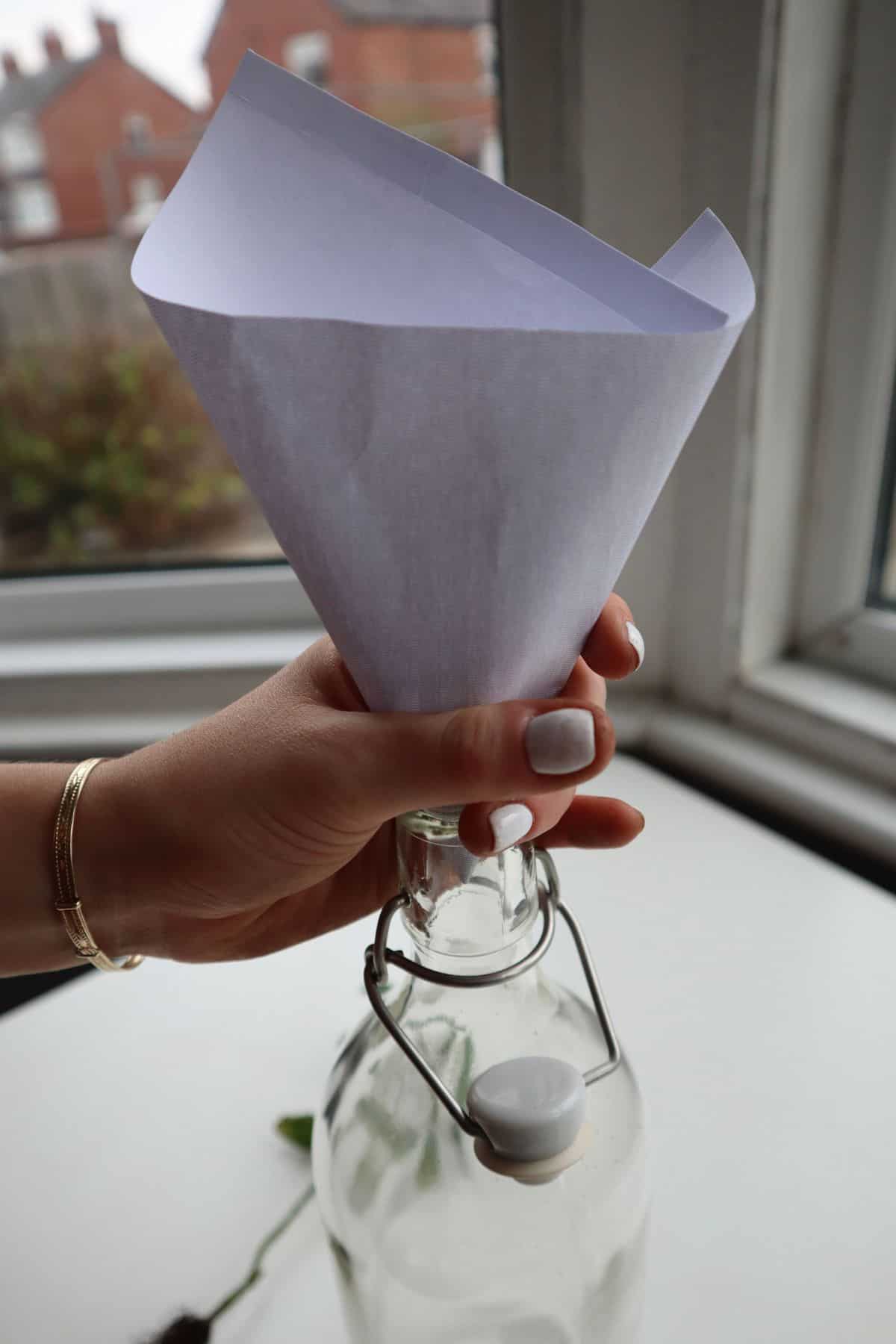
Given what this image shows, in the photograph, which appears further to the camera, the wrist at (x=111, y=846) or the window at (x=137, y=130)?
the window at (x=137, y=130)

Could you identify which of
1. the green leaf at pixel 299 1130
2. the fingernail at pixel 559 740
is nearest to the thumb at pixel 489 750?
the fingernail at pixel 559 740

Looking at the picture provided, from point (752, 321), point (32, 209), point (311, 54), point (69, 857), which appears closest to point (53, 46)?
point (32, 209)

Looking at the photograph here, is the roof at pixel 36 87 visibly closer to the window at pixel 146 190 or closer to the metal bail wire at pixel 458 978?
the window at pixel 146 190

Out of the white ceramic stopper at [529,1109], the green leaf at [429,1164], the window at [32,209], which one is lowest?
the green leaf at [429,1164]

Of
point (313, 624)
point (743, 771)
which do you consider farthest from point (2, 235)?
point (743, 771)

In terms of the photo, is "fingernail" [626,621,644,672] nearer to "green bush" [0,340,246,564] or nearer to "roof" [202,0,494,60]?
"roof" [202,0,494,60]

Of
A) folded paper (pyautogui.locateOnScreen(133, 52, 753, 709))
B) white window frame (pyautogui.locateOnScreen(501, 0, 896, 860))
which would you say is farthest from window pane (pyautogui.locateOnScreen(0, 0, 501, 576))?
folded paper (pyautogui.locateOnScreen(133, 52, 753, 709))

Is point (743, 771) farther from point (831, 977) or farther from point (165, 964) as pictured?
point (165, 964)
